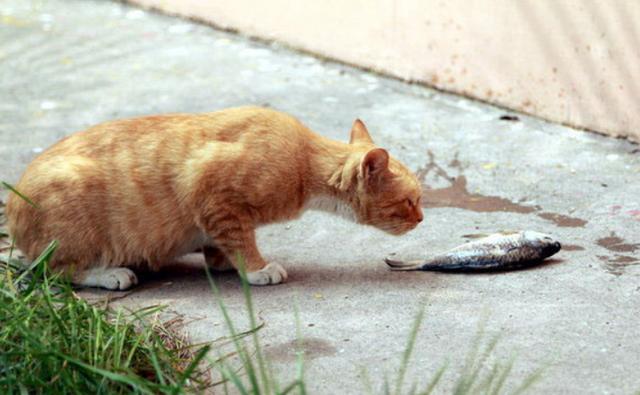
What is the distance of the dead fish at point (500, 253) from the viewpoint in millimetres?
5113

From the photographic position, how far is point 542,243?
5129 millimetres

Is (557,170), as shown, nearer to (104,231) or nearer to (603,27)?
(603,27)

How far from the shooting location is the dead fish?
16.8 feet

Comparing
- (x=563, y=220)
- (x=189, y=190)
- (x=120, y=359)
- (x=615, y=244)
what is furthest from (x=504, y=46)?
(x=120, y=359)

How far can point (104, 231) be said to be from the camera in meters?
5.09

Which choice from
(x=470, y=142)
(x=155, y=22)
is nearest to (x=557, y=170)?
(x=470, y=142)

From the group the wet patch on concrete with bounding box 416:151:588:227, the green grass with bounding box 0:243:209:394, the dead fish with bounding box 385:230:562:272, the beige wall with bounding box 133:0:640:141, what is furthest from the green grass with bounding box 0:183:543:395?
the beige wall with bounding box 133:0:640:141

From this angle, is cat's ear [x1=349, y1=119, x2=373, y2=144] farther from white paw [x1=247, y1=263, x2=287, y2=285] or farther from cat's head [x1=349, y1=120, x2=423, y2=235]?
white paw [x1=247, y1=263, x2=287, y2=285]

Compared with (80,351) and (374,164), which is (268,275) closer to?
(374,164)

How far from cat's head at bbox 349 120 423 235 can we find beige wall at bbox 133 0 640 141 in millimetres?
2322

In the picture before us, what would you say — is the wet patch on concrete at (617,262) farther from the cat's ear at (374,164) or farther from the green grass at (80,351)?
the green grass at (80,351)

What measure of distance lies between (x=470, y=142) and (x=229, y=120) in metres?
2.52

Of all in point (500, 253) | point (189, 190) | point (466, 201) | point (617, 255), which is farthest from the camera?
→ point (466, 201)

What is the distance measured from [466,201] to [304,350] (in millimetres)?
2198
